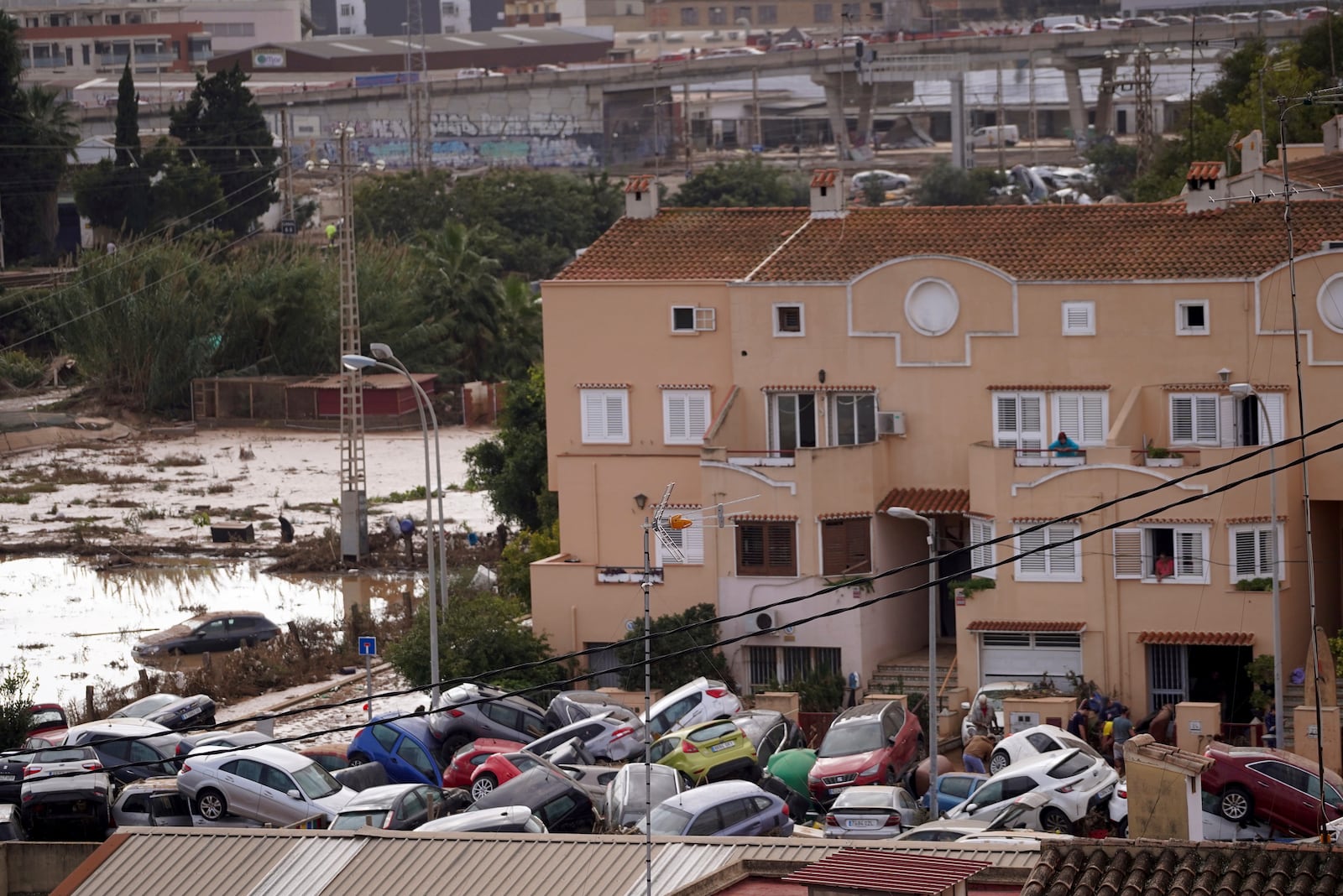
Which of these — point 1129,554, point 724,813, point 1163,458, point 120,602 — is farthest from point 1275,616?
point 120,602

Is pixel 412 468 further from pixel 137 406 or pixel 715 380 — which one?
pixel 715 380

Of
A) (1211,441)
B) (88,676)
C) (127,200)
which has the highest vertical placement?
(127,200)

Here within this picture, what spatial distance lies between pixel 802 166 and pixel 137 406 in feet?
230

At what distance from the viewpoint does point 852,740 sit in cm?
3441

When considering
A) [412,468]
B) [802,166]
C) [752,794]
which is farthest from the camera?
[802,166]

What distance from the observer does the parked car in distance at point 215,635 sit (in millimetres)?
48781

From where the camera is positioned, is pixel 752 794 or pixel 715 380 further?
pixel 715 380

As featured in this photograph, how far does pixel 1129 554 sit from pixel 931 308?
7.09m

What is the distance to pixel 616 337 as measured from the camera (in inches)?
1837

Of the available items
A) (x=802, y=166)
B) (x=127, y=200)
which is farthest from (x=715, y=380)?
(x=802, y=166)

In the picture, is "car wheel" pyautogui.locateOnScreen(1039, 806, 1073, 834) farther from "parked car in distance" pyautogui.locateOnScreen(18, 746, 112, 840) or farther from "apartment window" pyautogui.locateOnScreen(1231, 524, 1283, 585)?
"parked car in distance" pyautogui.locateOnScreen(18, 746, 112, 840)

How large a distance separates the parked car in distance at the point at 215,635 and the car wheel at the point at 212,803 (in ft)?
59.7

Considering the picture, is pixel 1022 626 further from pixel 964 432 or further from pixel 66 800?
pixel 66 800

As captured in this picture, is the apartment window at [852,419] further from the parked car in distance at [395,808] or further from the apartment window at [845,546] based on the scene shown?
the parked car in distance at [395,808]
